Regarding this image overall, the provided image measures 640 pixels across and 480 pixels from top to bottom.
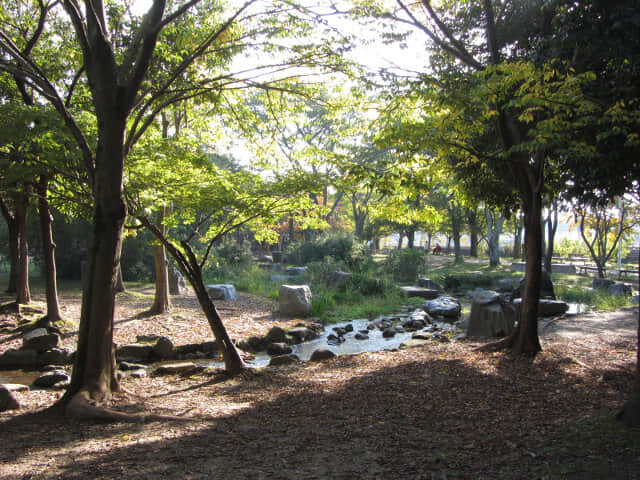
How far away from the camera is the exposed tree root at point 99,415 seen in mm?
4977

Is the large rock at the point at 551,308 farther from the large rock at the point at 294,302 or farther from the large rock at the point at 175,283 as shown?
the large rock at the point at 175,283

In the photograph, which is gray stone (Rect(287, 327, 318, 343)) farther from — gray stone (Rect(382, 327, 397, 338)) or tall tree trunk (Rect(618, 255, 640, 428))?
tall tree trunk (Rect(618, 255, 640, 428))

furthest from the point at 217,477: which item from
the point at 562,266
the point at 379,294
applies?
the point at 562,266

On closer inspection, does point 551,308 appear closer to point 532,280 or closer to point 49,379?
point 532,280

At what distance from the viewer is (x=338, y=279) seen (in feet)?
61.6

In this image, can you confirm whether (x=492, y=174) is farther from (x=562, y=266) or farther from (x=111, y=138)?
(x=562, y=266)

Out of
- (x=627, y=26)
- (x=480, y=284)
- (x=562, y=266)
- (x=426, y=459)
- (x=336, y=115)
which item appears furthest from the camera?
(x=562, y=266)

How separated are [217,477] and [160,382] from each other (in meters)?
4.65

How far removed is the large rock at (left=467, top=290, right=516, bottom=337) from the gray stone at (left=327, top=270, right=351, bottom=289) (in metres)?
8.05

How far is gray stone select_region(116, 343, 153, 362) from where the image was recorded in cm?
924

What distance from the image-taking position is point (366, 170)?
6.65m

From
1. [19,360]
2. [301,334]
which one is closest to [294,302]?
[301,334]

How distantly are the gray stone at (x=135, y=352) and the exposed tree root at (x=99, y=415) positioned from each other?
418 cm

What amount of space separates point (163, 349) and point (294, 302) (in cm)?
500
